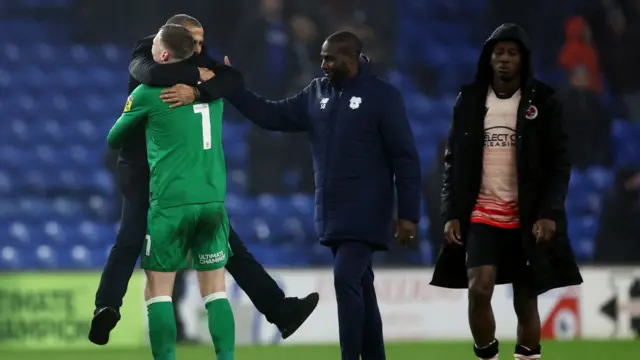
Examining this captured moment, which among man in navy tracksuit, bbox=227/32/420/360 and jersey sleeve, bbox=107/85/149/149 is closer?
jersey sleeve, bbox=107/85/149/149

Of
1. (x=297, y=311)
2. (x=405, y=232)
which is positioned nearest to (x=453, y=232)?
(x=405, y=232)

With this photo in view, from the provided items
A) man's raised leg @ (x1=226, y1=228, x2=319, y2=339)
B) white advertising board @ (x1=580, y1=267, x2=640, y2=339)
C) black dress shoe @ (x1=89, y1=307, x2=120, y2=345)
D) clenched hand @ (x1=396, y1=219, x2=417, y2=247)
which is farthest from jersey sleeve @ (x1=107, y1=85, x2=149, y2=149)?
white advertising board @ (x1=580, y1=267, x2=640, y2=339)

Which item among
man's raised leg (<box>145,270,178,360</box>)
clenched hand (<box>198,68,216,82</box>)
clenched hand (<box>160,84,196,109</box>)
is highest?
clenched hand (<box>198,68,216,82</box>)

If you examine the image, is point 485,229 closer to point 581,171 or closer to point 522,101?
point 522,101

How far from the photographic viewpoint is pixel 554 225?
19.6 ft

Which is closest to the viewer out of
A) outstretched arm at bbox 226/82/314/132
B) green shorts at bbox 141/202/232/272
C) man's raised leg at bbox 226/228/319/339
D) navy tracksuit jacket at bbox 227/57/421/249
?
green shorts at bbox 141/202/232/272

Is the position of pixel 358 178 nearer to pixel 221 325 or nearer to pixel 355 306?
pixel 355 306

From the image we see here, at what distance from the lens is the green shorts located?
5770 millimetres

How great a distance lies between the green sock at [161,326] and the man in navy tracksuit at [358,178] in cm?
84

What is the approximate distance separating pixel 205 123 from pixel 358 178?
2.72ft

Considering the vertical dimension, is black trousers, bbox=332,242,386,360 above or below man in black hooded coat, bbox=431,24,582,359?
below

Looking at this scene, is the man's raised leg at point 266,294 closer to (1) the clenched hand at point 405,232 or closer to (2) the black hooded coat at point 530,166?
(1) the clenched hand at point 405,232

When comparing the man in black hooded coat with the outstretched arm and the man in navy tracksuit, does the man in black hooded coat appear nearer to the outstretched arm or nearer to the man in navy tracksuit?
the man in navy tracksuit

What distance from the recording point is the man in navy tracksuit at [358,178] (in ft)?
20.0
